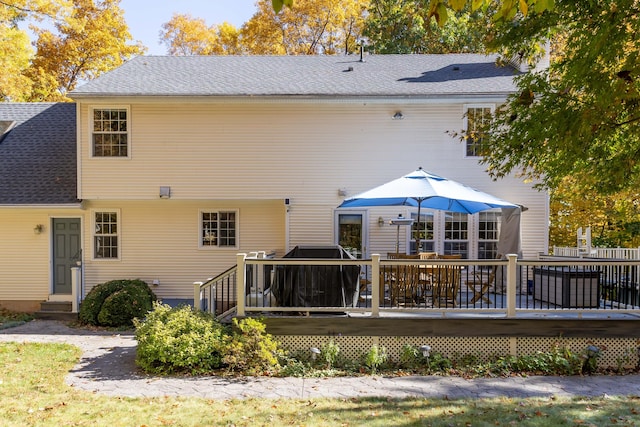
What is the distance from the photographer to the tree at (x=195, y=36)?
27484 mm

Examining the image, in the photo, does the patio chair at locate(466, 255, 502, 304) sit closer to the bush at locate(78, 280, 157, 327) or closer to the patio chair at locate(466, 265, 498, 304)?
the patio chair at locate(466, 265, 498, 304)

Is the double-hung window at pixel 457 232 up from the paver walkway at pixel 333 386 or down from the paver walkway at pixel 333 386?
up

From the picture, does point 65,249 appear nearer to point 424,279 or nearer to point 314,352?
point 314,352

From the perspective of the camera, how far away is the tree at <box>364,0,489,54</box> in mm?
23547

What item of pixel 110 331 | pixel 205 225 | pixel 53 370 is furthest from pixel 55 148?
pixel 53 370

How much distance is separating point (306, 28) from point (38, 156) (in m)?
16.7

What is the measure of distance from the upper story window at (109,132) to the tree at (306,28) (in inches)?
573

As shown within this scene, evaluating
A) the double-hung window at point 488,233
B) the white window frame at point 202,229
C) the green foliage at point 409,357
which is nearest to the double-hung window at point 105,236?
the white window frame at point 202,229

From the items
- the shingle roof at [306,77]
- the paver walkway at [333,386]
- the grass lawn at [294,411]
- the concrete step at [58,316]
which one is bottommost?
the concrete step at [58,316]

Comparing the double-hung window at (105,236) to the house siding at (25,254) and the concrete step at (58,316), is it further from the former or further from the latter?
the concrete step at (58,316)

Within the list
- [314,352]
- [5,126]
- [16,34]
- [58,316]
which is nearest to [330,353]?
[314,352]

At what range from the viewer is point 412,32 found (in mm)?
24156

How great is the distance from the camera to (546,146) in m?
7.62

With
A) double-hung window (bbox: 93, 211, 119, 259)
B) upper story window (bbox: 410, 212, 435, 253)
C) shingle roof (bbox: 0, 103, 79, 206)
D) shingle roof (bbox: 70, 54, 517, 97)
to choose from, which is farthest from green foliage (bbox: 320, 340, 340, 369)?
shingle roof (bbox: 0, 103, 79, 206)
